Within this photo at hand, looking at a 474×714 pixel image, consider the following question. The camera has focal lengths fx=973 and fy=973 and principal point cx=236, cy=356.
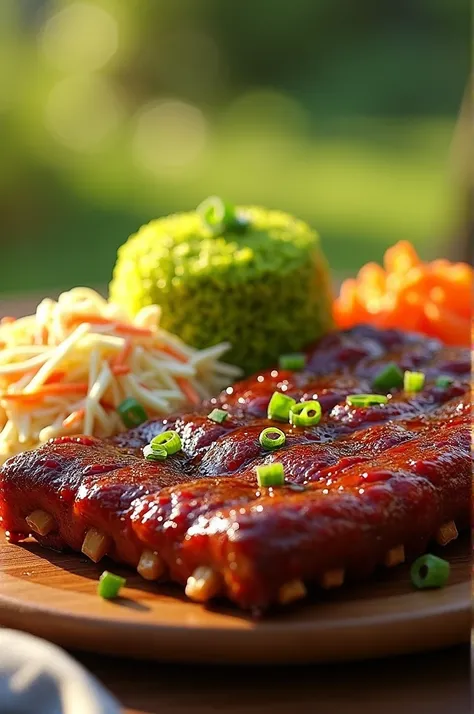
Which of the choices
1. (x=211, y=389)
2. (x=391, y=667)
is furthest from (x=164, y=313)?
(x=391, y=667)

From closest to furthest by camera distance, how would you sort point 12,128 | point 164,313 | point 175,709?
point 175,709 → point 164,313 → point 12,128

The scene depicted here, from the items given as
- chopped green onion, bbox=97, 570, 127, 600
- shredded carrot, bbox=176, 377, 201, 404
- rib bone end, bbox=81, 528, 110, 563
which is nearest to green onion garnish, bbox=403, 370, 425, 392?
shredded carrot, bbox=176, 377, 201, 404

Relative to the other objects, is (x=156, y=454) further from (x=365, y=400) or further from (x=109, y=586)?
(x=365, y=400)

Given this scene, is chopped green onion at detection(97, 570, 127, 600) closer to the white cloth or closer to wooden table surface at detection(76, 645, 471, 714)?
wooden table surface at detection(76, 645, 471, 714)

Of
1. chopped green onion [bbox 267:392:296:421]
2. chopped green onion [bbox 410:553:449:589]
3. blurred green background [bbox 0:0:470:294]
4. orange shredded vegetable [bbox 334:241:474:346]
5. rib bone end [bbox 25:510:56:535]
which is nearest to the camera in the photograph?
chopped green onion [bbox 410:553:449:589]

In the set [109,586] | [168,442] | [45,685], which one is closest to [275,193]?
[168,442]

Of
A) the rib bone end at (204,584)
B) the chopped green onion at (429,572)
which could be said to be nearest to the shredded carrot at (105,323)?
the rib bone end at (204,584)

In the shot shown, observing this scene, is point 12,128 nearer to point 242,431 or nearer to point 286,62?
point 286,62

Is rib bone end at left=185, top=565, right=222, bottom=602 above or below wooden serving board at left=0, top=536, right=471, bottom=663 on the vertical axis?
above
